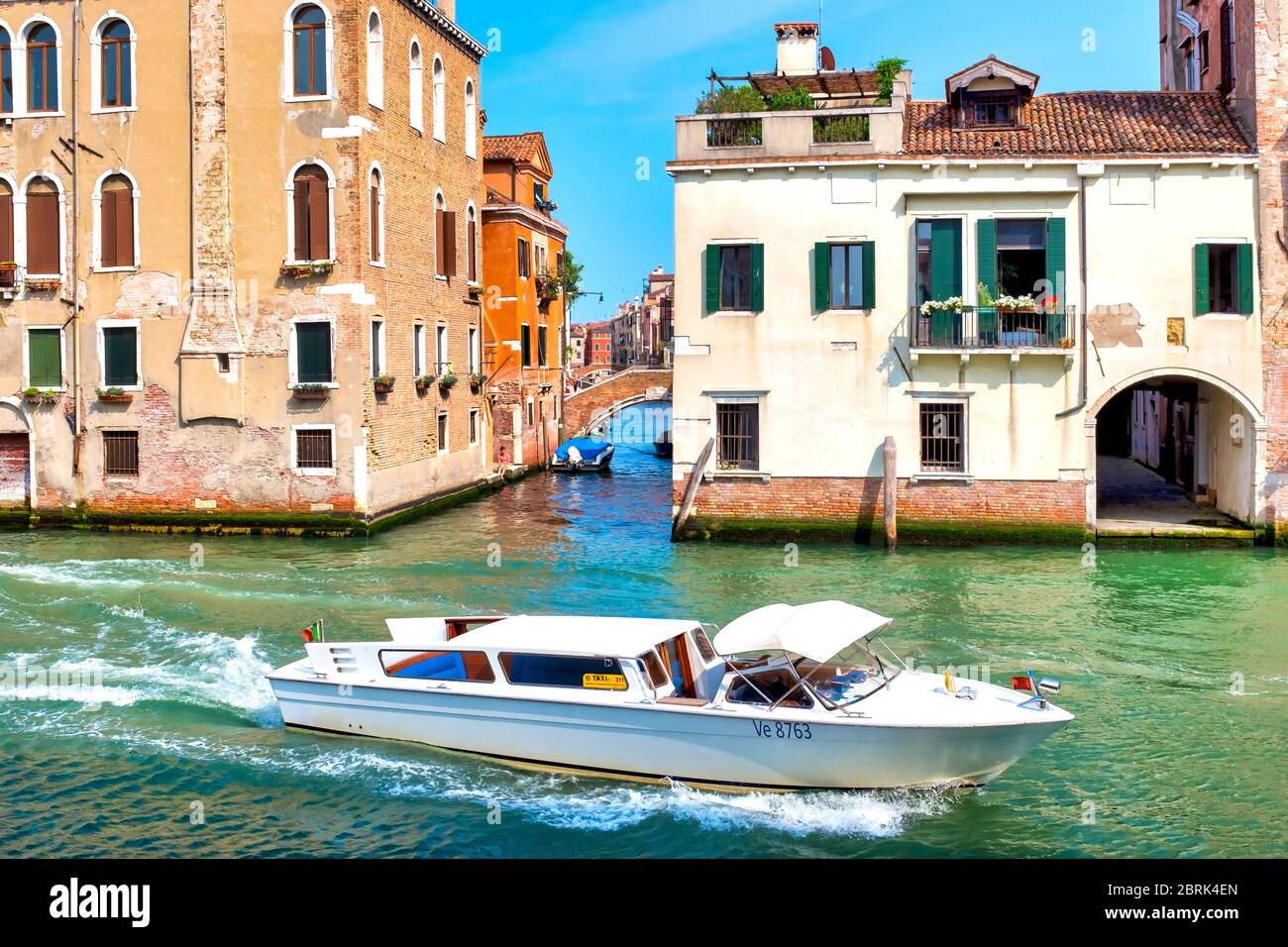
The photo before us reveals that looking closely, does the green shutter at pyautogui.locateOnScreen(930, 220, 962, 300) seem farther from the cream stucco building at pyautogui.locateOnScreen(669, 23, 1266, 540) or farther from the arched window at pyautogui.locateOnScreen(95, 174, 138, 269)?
the arched window at pyautogui.locateOnScreen(95, 174, 138, 269)

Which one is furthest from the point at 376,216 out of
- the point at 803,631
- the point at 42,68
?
the point at 803,631

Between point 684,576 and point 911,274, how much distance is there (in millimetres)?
6620

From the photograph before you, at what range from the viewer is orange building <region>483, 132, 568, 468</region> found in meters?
34.5

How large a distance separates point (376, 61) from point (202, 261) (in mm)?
5107

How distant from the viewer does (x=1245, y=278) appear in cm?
2111

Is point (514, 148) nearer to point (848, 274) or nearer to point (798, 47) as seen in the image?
point (798, 47)

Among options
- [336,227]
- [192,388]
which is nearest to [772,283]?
[336,227]

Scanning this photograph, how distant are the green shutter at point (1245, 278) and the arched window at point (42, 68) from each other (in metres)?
21.8

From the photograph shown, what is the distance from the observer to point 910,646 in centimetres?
1534

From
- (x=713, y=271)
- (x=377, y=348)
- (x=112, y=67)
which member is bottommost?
(x=377, y=348)

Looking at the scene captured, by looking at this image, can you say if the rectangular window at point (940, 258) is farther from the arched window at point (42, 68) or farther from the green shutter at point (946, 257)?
the arched window at point (42, 68)

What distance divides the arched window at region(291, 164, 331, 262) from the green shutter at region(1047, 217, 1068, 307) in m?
12.9

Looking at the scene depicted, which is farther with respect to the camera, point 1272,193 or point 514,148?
point 514,148

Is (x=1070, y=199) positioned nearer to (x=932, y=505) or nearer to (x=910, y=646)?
(x=932, y=505)
